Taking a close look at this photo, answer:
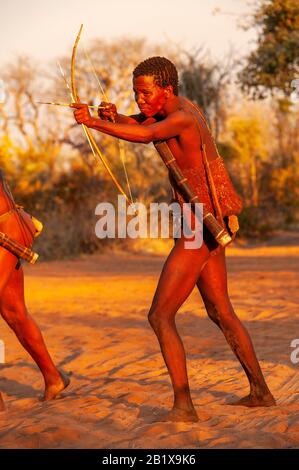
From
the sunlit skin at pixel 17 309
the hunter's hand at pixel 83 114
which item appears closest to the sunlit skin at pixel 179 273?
the hunter's hand at pixel 83 114

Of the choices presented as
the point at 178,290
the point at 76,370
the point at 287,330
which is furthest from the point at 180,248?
the point at 287,330

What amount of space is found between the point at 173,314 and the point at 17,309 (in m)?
1.22

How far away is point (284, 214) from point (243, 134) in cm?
455

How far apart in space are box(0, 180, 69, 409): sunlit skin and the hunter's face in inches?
44.8

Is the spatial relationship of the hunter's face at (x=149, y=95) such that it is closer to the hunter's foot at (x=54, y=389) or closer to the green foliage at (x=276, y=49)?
the hunter's foot at (x=54, y=389)

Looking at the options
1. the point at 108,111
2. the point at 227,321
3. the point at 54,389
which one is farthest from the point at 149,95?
the point at 54,389

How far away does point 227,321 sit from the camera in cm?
552

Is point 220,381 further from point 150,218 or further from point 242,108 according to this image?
point 242,108

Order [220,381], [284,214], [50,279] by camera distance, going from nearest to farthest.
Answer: [220,381] < [50,279] < [284,214]

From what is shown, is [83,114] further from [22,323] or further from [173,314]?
[22,323]

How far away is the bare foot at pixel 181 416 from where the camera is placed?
203 inches

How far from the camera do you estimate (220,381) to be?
255 inches

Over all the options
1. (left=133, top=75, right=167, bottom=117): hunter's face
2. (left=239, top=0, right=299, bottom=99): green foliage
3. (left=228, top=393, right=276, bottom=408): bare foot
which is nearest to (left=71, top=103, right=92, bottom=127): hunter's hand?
(left=133, top=75, right=167, bottom=117): hunter's face

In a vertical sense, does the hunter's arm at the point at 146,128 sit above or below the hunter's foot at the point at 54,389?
above
